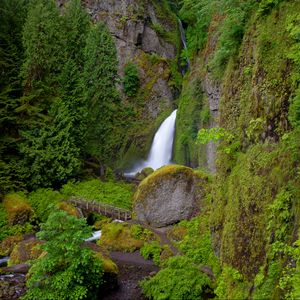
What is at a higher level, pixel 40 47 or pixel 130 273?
pixel 40 47

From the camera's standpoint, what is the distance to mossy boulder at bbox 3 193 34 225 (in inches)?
744

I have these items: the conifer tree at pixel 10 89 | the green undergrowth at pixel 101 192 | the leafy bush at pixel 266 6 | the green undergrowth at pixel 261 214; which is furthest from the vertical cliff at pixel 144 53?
the green undergrowth at pixel 261 214

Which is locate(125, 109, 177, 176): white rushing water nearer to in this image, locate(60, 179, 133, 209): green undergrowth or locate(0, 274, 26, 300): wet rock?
locate(60, 179, 133, 209): green undergrowth

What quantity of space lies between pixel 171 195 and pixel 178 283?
7407 mm

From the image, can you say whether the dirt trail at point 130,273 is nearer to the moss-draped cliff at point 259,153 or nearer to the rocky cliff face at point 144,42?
the moss-draped cliff at point 259,153

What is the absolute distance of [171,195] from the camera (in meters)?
18.3

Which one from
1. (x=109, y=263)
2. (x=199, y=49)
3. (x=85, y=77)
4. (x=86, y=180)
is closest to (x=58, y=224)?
(x=109, y=263)

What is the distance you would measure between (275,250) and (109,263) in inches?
299

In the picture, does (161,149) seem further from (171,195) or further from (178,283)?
(178,283)

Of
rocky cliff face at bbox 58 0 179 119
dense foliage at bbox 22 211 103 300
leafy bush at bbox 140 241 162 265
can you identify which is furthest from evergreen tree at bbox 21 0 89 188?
rocky cliff face at bbox 58 0 179 119

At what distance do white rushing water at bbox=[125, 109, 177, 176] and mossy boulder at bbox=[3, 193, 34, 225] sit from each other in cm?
1037

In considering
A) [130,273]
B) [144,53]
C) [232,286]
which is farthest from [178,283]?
[144,53]

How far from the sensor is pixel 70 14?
1063 inches

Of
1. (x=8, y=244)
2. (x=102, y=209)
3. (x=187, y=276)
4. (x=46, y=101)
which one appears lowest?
(x=8, y=244)
